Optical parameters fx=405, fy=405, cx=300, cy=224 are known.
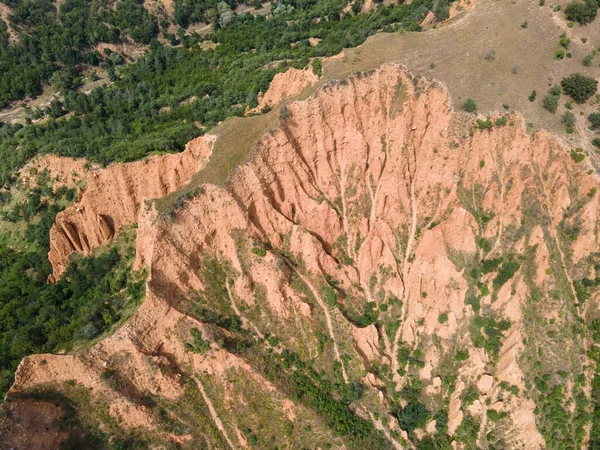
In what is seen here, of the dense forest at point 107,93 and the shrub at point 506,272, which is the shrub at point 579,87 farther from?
the dense forest at point 107,93

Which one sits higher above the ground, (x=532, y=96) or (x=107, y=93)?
(x=107, y=93)

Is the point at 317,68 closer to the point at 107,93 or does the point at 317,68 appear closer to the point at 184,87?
the point at 184,87

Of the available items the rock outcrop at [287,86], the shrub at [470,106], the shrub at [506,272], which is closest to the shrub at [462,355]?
the shrub at [506,272]

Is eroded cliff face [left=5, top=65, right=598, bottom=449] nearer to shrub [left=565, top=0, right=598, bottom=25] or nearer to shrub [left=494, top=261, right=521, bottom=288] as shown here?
shrub [left=494, top=261, right=521, bottom=288]

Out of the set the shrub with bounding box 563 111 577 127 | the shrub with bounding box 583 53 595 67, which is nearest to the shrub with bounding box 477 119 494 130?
the shrub with bounding box 563 111 577 127

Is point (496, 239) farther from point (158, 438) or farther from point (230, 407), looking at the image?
point (158, 438)

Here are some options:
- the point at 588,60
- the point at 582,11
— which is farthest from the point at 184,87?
the point at 588,60
